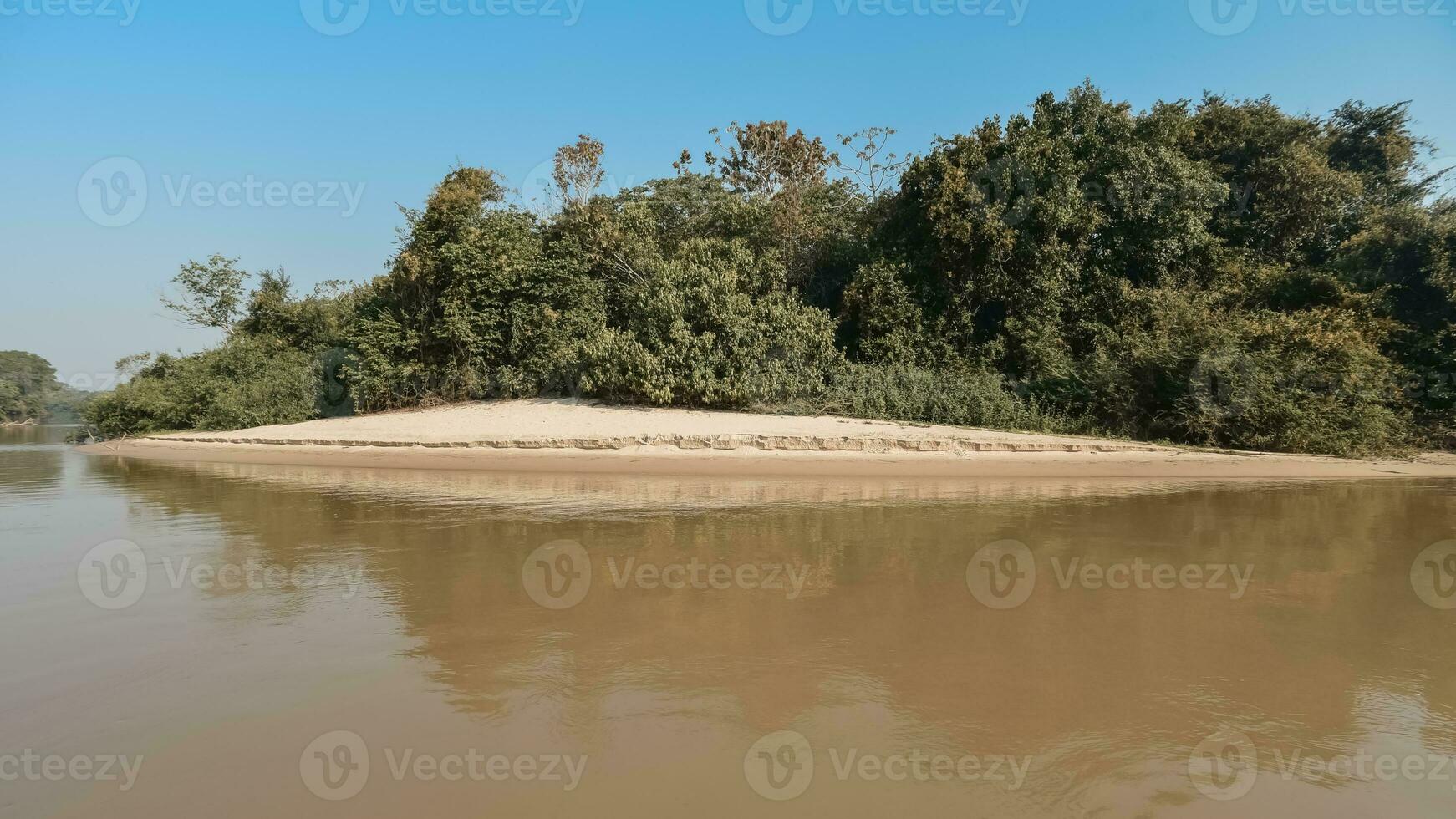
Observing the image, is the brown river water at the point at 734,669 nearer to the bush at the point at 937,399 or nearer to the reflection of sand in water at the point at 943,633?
the reflection of sand in water at the point at 943,633

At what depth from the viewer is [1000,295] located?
2058cm

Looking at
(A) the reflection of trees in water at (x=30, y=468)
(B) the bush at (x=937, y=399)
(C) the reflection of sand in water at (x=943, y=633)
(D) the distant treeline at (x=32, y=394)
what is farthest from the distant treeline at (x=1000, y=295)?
(D) the distant treeline at (x=32, y=394)

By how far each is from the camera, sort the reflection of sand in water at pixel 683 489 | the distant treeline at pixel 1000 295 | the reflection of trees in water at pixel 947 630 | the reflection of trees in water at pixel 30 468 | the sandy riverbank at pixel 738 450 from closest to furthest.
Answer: the reflection of trees in water at pixel 947 630
the reflection of sand in water at pixel 683 489
the reflection of trees in water at pixel 30 468
the sandy riverbank at pixel 738 450
the distant treeline at pixel 1000 295

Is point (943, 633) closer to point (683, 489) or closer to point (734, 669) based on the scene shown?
point (734, 669)

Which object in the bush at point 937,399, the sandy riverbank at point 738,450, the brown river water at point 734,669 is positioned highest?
the bush at point 937,399

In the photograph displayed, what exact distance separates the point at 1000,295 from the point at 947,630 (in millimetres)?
16981

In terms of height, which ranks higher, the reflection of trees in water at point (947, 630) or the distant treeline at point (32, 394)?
the distant treeline at point (32, 394)

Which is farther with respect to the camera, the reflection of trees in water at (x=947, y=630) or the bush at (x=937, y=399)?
the bush at (x=937, y=399)

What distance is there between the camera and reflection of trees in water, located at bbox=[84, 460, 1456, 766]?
160 inches

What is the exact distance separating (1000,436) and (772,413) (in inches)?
222

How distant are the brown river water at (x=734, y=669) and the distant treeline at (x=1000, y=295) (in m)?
8.51

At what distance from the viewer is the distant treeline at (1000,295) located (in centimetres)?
1647

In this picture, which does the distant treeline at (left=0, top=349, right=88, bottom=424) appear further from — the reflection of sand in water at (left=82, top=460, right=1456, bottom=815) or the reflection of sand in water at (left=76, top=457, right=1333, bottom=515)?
the reflection of sand in water at (left=82, top=460, right=1456, bottom=815)

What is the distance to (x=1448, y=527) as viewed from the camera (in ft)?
29.5
